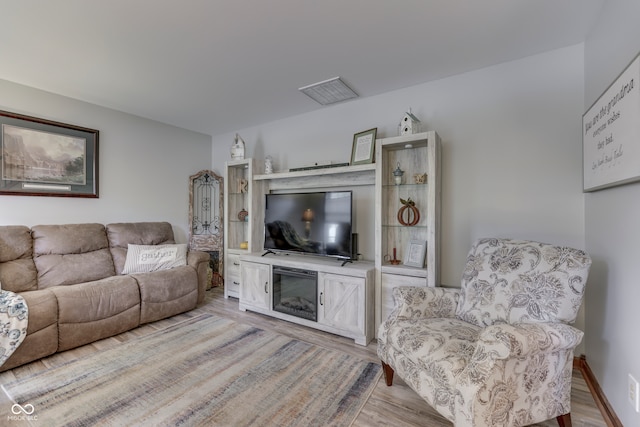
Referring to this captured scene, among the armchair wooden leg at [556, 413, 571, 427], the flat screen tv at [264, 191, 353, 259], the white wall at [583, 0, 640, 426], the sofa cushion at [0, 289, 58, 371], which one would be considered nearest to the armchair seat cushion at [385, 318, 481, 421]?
the armchair wooden leg at [556, 413, 571, 427]

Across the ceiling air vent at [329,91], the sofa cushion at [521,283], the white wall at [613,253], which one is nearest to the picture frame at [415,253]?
the sofa cushion at [521,283]

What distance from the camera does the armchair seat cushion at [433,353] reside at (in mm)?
1372

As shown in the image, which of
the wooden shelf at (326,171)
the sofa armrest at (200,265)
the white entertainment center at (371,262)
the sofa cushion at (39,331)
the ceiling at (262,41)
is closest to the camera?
the ceiling at (262,41)

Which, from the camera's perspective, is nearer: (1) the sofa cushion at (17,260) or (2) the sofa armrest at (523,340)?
(2) the sofa armrest at (523,340)

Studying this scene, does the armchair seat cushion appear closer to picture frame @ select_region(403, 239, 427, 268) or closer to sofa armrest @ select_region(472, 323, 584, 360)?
sofa armrest @ select_region(472, 323, 584, 360)

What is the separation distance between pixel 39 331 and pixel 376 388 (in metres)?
2.59

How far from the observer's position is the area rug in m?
1.62

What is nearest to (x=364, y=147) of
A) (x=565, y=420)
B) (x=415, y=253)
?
(x=415, y=253)

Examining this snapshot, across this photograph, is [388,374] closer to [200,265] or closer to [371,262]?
[371,262]

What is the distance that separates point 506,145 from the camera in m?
2.34

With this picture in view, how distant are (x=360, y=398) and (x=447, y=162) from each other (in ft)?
6.74

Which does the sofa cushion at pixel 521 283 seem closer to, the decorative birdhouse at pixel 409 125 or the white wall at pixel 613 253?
the white wall at pixel 613 253

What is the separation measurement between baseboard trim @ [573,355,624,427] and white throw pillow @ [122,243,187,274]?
12.2ft

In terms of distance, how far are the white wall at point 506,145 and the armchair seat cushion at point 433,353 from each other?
955mm
